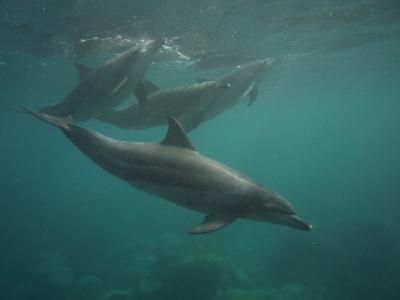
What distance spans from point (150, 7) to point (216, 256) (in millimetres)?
13509

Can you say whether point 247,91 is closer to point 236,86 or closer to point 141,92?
point 236,86

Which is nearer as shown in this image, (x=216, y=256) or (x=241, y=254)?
(x=216, y=256)

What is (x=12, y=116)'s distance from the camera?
49.1 metres

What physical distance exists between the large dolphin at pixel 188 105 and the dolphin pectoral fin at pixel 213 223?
2498mm

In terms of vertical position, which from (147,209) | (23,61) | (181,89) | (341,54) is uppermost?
(341,54)

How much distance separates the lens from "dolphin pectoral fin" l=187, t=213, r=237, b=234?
17.8 ft

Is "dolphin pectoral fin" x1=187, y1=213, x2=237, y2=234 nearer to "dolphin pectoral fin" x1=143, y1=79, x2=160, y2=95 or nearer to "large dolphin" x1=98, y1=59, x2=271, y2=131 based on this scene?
"large dolphin" x1=98, y1=59, x2=271, y2=131

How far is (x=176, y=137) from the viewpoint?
20.3 feet

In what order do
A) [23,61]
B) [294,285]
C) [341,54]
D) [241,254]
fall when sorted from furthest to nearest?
[341,54] < [241,254] < [23,61] < [294,285]

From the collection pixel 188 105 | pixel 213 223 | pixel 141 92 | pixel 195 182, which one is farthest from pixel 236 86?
pixel 213 223

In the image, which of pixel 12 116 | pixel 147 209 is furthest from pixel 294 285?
pixel 12 116

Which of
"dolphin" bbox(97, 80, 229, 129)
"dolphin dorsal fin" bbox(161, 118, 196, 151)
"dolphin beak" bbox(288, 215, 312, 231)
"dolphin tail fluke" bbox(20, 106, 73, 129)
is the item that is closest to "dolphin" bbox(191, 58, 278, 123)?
"dolphin" bbox(97, 80, 229, 129)

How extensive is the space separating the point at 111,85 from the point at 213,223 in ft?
11.5

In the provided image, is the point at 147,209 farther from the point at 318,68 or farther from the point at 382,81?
the point at 382,81
